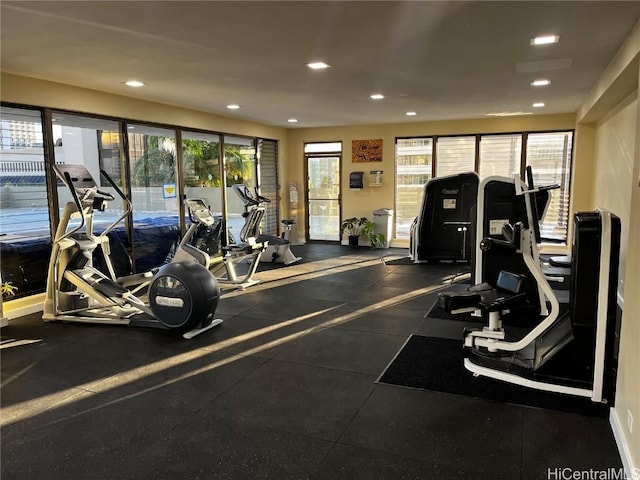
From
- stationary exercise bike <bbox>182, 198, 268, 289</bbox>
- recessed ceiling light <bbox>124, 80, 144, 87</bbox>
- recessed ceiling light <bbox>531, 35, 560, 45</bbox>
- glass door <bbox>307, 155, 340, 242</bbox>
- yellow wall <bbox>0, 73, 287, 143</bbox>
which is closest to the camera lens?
recessed ceiling light <bbox>531, 35, 560, 45</bbox>

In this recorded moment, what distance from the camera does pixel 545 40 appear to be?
369cm

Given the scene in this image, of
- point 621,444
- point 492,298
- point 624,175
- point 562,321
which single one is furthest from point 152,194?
point 621,444

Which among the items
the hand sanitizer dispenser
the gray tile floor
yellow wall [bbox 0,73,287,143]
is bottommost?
the gray tile floor

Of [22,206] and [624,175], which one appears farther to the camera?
[624,175]

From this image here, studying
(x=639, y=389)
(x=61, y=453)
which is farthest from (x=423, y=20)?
(x=61, y=453)

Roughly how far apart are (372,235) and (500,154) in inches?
114

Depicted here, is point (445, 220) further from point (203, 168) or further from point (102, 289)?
point (102, 289)

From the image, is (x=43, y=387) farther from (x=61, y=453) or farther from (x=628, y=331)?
(x=628, y=331)

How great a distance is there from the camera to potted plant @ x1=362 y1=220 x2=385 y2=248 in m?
9.29

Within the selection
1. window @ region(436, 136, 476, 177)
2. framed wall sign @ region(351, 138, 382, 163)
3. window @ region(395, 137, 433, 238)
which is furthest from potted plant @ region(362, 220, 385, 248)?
window @ region(436, 136, 476, 177)

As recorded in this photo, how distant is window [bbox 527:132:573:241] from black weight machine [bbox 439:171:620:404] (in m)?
5.37

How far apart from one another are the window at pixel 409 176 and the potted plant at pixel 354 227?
2.44 feet

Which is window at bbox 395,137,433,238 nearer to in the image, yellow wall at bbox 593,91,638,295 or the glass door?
the glass door

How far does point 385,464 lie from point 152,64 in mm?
3931
